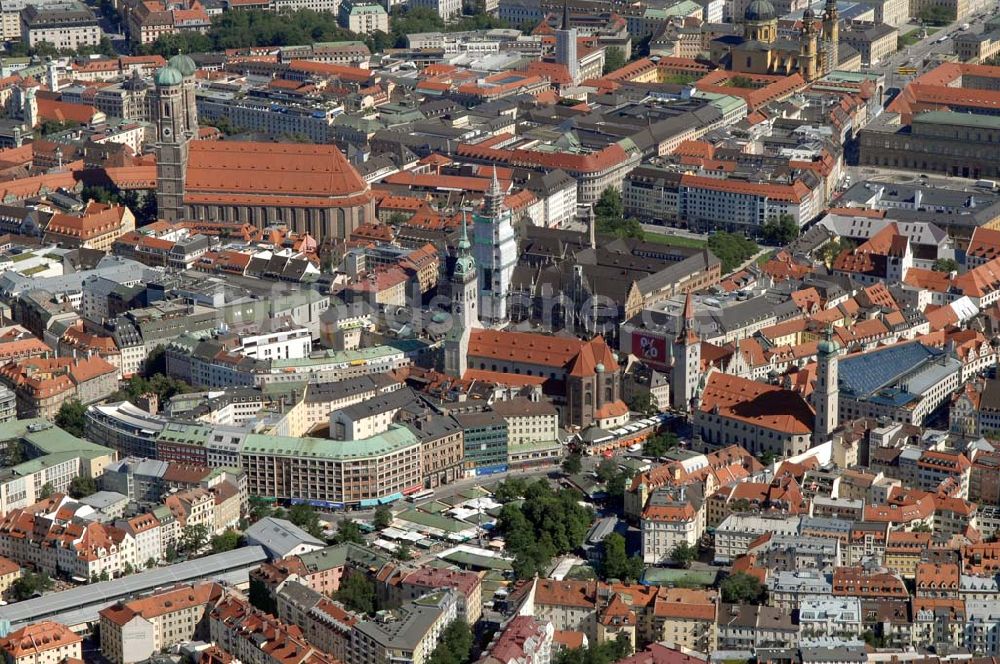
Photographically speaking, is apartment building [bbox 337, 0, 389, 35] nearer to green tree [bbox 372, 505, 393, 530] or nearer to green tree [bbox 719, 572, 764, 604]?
green tree [bbox 372, 505, 393, 530]

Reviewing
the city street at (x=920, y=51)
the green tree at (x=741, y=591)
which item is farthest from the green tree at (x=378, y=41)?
the green tree at (x=741, y=591)

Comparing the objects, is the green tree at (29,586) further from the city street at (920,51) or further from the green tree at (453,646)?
the city street at (920,51)

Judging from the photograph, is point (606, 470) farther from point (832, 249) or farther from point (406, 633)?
point (832, 249)

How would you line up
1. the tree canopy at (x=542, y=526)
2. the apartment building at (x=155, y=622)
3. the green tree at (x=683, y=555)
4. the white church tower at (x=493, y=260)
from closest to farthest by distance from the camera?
the apartment building at (x=155, y=622) → the green tree at (x=683, y=555) → the tree canopy at (x=542, y=526) → the white church tower at (x=493, y=260)

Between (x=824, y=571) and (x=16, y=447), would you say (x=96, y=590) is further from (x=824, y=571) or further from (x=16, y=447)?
(x=824, y=571)

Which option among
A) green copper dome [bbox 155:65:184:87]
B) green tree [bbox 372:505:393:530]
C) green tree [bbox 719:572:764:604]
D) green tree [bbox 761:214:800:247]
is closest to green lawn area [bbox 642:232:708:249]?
green tree [bbox 761:214:800:247]

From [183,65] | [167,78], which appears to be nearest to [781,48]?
[183,65]

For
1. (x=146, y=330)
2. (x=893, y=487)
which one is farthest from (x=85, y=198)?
(x=893, y=487)

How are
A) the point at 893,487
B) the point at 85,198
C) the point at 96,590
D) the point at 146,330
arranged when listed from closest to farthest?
the point at 96,590 → the point at 893,487 → the point at 146,330 → the point at 85,198
